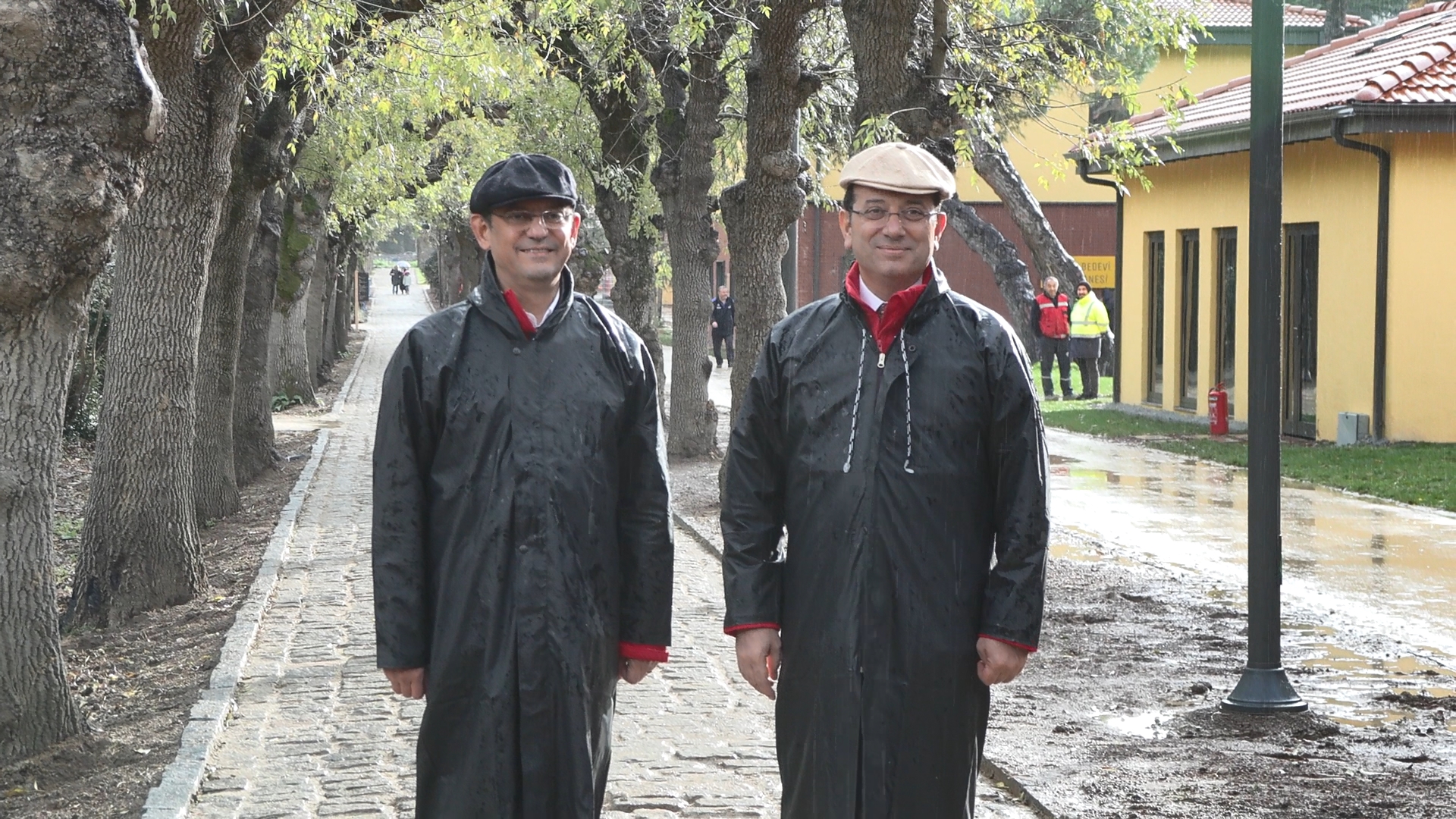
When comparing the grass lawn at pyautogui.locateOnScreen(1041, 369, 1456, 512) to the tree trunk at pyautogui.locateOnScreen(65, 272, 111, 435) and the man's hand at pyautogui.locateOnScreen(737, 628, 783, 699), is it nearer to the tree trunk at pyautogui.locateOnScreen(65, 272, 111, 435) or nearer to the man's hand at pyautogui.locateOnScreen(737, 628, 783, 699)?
the man's hand at pyautogui.locateOnScreen(737, 628, 783, 699)

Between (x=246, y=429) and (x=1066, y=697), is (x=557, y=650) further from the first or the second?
(x=246, y=429)

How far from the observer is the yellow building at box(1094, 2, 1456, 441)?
17094 mm

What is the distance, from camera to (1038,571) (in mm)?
3689

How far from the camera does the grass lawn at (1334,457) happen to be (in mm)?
14102

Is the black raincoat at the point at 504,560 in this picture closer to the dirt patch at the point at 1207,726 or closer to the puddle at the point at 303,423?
the dirt patch at the point at 1207,726

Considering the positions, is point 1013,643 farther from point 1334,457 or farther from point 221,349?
point 1334,457

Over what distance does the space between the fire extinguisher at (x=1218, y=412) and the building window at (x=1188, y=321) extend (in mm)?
2251

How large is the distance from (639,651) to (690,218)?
13.8 meters

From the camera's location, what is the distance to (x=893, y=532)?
12.2ft

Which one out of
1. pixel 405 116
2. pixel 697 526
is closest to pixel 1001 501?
pixel 697 526

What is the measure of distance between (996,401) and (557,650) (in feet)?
3.98

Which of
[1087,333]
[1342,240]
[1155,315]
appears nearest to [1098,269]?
[1087,333]

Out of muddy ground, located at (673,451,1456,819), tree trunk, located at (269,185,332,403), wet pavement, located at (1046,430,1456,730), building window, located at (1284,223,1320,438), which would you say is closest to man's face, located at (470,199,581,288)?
muddy ground, located at (673,451,1456,819)

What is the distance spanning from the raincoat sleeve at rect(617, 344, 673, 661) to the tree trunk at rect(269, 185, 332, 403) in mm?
13802
